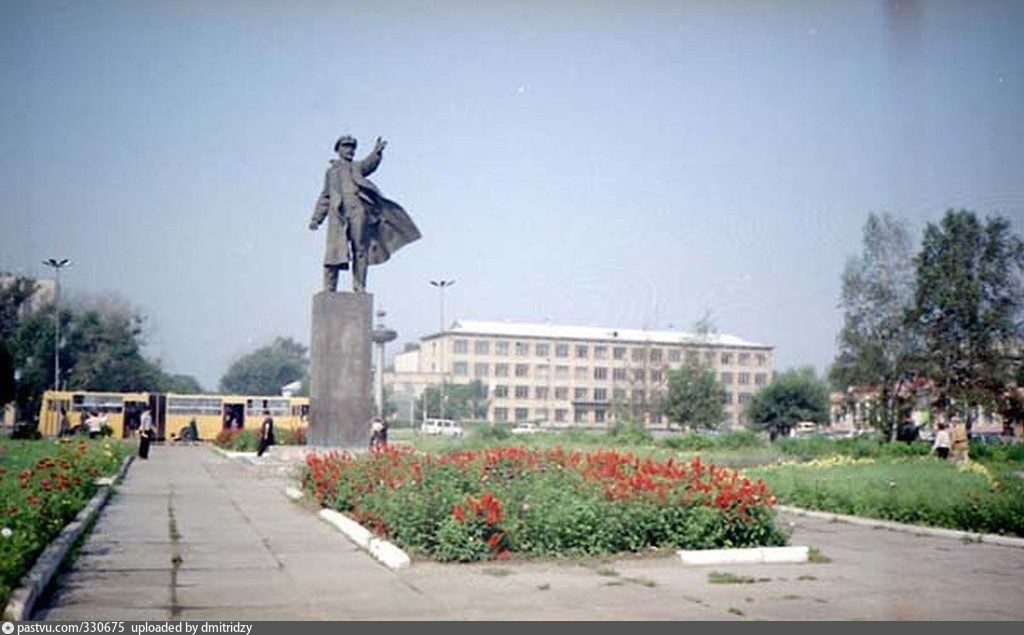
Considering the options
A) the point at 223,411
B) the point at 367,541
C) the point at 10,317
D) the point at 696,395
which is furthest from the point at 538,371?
the point at 367,541

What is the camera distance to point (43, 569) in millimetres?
7238

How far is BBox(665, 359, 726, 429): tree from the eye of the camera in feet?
165

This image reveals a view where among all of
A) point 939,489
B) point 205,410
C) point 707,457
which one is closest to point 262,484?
point 939,489

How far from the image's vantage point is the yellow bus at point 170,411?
138ft

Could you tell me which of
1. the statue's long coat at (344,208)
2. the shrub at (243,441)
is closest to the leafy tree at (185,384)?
the shrub at (243,441)

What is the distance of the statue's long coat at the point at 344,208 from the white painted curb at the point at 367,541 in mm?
9594

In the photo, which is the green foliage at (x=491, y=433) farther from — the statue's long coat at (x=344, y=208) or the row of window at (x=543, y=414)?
the row of window at (x=543, y=414)

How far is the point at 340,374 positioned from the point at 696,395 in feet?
106

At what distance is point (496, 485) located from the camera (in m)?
10.8

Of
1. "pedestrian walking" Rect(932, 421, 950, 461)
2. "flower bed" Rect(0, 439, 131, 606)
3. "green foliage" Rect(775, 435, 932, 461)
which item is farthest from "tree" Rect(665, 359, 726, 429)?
"flower bed" Rect(0, 439, 131, 606)

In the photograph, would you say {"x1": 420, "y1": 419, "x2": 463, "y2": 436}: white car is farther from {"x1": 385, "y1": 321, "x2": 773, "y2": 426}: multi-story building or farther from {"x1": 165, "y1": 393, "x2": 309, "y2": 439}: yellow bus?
{"x1": 165, "y1": 393, "x2": 309, "y2": 439}: yellow bus

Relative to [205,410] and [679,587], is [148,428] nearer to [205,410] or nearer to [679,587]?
[205,410]

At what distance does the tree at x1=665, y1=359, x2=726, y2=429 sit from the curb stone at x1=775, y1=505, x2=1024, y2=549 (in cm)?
3537

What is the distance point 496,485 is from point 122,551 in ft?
12.5
